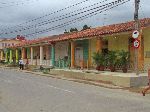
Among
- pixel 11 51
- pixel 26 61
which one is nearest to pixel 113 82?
pixel 26 61

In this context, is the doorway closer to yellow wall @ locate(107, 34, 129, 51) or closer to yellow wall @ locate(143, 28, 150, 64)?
yellow wall @ locate(107, 34, 129, 51)

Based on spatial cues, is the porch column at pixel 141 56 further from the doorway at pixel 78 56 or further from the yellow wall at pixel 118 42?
the doorway at pixel 78 56

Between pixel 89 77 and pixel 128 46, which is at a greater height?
pixel 128 46

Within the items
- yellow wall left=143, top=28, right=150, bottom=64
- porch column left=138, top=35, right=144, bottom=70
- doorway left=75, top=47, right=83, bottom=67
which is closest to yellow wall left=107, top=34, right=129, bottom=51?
porch column left=138, top=35, right=144, bottom=70

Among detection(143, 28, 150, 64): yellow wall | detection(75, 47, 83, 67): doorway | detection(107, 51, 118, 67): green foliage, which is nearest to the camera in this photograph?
detection(143, 28, 150, 64): yellow wall

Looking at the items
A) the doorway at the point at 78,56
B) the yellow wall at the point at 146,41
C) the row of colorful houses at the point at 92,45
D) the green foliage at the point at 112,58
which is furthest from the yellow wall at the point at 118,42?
the doorway at the point at 78,56

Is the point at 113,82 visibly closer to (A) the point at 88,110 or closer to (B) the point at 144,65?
(B) the point at 144,65

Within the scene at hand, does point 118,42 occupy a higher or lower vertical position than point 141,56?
higher

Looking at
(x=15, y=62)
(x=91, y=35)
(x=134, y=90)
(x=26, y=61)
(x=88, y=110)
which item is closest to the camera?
(x=88, y=110)

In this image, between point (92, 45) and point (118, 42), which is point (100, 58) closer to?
point (118, 42)

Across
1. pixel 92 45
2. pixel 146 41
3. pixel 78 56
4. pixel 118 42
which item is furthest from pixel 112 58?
pixel 78 56

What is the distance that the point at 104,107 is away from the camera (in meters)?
12.7

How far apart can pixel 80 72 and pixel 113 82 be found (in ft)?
19.9

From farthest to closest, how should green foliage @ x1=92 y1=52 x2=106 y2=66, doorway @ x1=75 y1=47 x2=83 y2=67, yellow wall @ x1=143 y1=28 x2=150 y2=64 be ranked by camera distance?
doorway @ x1=75 y1=47 x2=83 y2=67
green foliage @ x1=92 y1=52 x2=106 y2=66
yellow wall @ x1=143 y1=28 x2=150 y2=64
